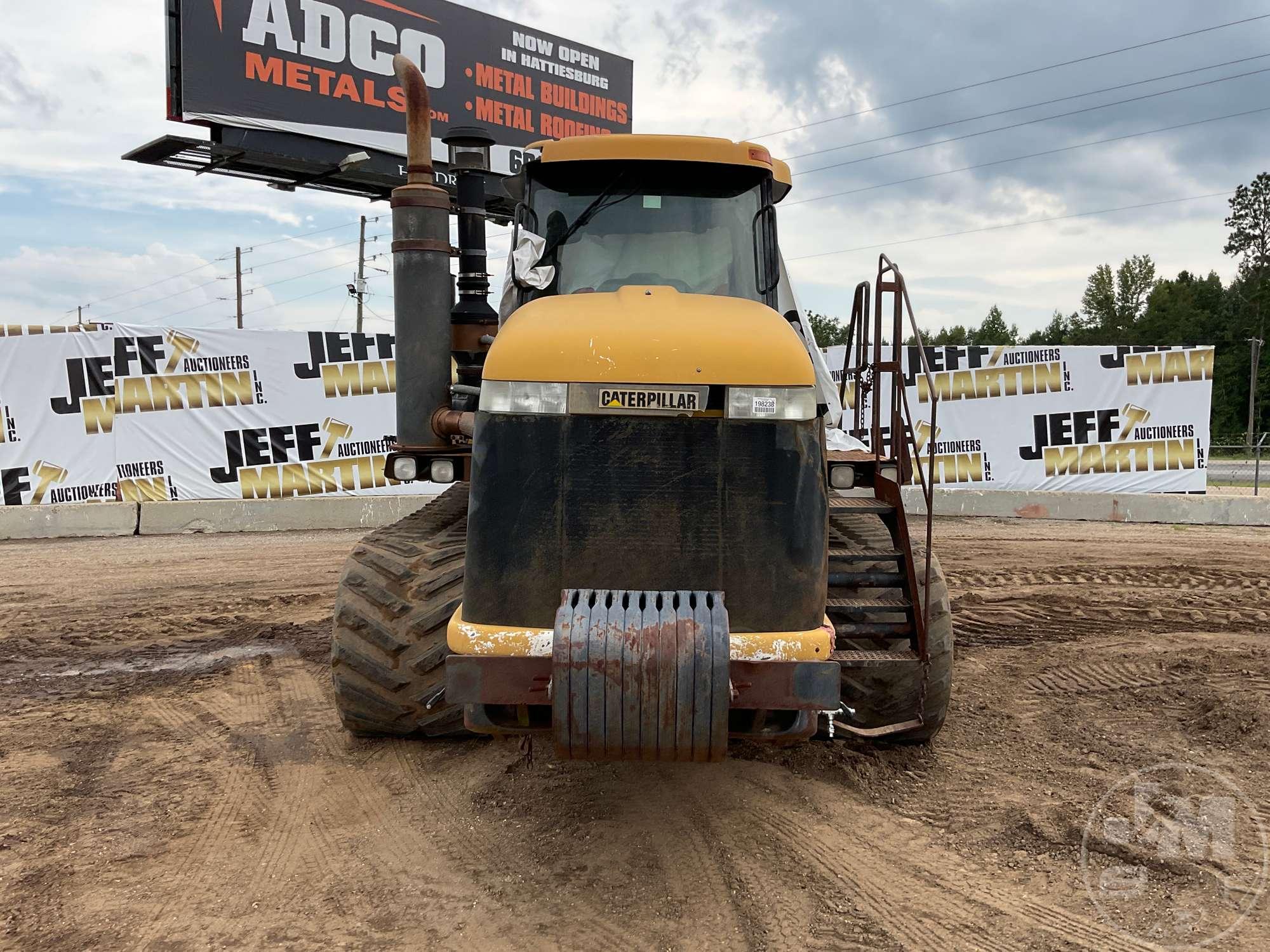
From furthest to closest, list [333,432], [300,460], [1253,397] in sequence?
[1253,397]
[333,432]
[300,460]

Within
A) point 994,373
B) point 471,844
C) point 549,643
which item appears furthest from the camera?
point 994,373

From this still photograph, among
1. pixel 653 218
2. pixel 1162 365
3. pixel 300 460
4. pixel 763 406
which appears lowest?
pixel 300 460

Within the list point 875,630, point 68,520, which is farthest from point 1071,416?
point 68,520

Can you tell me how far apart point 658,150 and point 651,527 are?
79.6 inches

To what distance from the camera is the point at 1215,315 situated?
65438 mm

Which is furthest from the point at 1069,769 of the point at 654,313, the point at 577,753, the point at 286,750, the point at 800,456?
the point at 286,750

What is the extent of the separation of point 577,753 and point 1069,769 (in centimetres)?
A: 298

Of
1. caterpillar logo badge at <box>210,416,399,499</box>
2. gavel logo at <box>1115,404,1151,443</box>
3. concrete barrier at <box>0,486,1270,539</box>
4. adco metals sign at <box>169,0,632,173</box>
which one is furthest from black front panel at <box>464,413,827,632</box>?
gavel logo at <box>1115,404,1151,443</box>

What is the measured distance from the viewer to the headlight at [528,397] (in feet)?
12.5

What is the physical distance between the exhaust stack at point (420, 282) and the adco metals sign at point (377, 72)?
997 centimetres

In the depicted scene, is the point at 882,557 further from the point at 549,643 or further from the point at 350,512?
the point at 350,512

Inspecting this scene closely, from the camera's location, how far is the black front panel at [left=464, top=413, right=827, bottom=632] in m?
3.85

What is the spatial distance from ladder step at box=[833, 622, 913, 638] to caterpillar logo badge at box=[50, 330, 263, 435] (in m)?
11.7

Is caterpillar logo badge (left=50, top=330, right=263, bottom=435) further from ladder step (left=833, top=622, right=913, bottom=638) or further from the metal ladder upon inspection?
ladder step (left=833, top=622, right=913, bottom=638)
